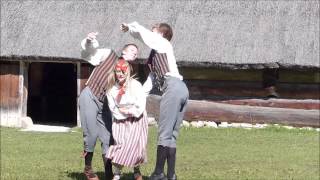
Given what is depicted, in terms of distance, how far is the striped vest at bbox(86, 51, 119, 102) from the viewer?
684 cm

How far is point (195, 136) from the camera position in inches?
508

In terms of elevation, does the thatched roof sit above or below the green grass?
above

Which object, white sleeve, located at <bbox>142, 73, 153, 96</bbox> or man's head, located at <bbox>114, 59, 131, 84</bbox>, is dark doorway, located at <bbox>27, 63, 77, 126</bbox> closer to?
white sleeve, located at <bbox>142, 73, 153, 96</bbox>

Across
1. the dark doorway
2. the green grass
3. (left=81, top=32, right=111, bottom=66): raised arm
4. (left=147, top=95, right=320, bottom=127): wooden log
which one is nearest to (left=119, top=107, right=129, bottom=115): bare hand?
(left=81, top=32, right=111, bottom=66): raised arm

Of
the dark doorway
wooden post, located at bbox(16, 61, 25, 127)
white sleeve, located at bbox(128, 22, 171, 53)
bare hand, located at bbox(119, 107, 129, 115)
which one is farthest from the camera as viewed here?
the dark doorway

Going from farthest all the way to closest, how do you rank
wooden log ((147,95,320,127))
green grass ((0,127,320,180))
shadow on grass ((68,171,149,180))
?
wooden log ((147,95,320,127)) < green grass ((0,127,320,180)) < shadow on grass ((68,171,149,180))

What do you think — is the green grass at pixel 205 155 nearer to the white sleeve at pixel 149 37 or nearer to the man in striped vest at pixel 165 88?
the man in striped vest at pixel 165 88

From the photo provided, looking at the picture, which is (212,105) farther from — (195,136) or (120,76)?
(120,76)

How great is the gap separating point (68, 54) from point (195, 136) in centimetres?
377

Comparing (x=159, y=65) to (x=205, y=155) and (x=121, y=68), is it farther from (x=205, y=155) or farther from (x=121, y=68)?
(x=205, y=155)

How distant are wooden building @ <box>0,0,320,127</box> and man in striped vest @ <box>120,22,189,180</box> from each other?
299 inches

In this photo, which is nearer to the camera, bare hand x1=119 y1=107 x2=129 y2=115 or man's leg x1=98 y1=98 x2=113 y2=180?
bare hand x1=119 y1=107 x2=129 y2=115

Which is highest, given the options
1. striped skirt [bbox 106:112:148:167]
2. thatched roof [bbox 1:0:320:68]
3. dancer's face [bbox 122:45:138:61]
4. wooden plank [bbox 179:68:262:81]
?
thatched roof [bbox 1:0:320:68]

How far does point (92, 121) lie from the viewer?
22.4ft
